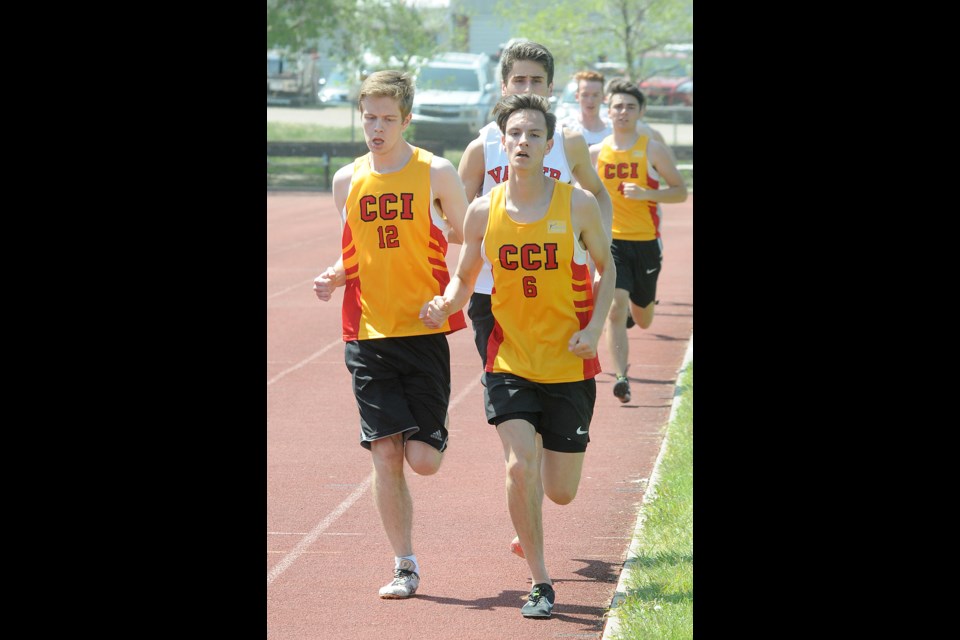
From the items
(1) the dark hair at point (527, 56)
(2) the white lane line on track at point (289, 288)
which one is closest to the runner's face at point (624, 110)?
(1) the dark hair at point (527, 56)

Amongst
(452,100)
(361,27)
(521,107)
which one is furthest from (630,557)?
(361,27)

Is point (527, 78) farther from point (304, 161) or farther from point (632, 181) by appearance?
Result: point (304, 161)

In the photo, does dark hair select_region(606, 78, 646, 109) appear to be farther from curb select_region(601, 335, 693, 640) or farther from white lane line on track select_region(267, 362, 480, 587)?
white lane line on track select_region(267, 362, 480, 587)

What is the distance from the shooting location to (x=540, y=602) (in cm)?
583

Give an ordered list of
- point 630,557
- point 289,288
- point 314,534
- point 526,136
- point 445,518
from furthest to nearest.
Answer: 1. point 289,288
2. point 445,518
3. point 314,534
4. point 630,557
5. point 526,136

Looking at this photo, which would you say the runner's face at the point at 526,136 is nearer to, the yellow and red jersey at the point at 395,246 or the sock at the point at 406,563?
the yellow and red jersey at the point at 395,246

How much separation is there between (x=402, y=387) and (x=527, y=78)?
1644 millimetres

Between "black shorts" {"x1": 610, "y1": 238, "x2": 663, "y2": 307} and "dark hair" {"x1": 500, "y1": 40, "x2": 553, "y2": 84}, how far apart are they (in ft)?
13.0

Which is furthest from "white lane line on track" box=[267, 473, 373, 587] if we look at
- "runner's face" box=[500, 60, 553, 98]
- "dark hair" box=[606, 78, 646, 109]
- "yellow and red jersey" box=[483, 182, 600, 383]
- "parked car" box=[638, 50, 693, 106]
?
"parked car" box=[638, 50, 693, 106]

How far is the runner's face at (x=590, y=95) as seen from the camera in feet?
35.3
